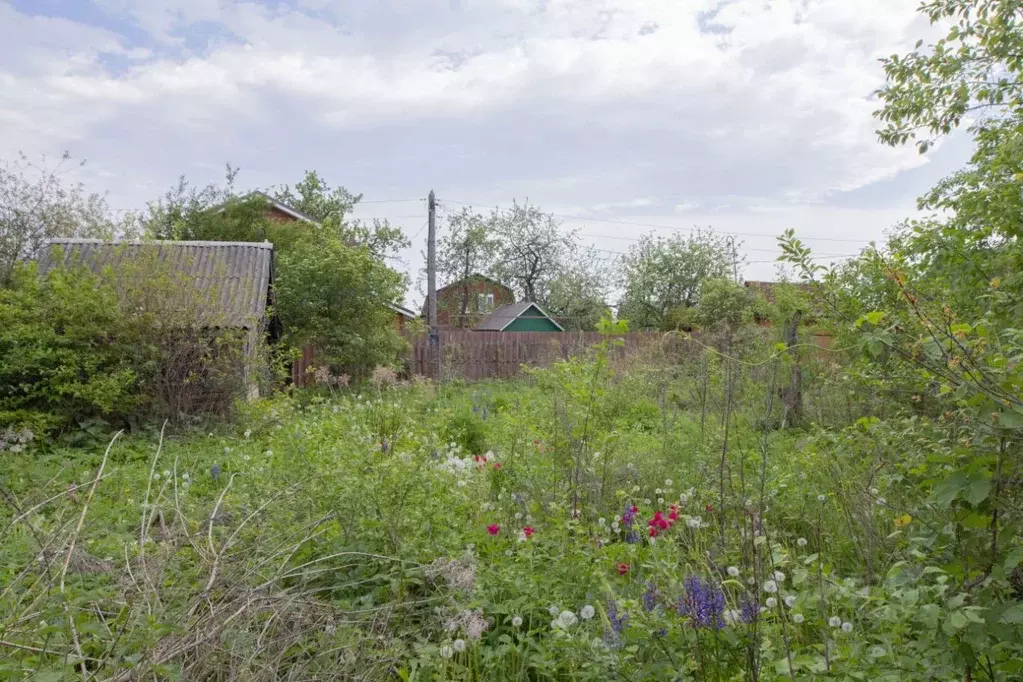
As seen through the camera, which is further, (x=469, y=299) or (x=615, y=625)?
(x=469, y=299)

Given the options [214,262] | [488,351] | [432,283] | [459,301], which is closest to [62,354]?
[214,262]

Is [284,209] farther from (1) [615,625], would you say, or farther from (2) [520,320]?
(1) [615,625]

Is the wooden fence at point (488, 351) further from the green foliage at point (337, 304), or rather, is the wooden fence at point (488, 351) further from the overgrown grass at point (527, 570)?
the overgrown grass at point (527, 570)

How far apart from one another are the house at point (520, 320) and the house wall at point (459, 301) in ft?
5.33

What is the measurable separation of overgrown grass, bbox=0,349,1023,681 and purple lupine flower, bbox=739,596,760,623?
0.02 meters

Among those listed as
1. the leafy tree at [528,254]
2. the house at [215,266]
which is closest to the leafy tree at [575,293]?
the leafy tree at [528,254]

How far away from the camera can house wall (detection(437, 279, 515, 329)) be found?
130 ft

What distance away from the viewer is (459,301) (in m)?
40.7

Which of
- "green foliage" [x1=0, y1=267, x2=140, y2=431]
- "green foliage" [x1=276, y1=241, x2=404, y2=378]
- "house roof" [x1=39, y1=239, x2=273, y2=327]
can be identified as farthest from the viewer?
"green foliage" [x1=276, y1=241, x2=404, y2=378]

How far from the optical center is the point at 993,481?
178cm

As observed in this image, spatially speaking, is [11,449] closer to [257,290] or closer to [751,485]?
[257,290]

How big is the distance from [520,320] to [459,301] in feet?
17.4

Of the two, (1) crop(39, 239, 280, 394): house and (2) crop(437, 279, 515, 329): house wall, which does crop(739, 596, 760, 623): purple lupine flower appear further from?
(2) crop(437, 279, 515, 329): house wall

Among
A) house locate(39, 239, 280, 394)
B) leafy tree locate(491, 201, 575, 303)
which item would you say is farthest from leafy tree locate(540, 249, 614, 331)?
house locate(39, 239, 280, 394)
